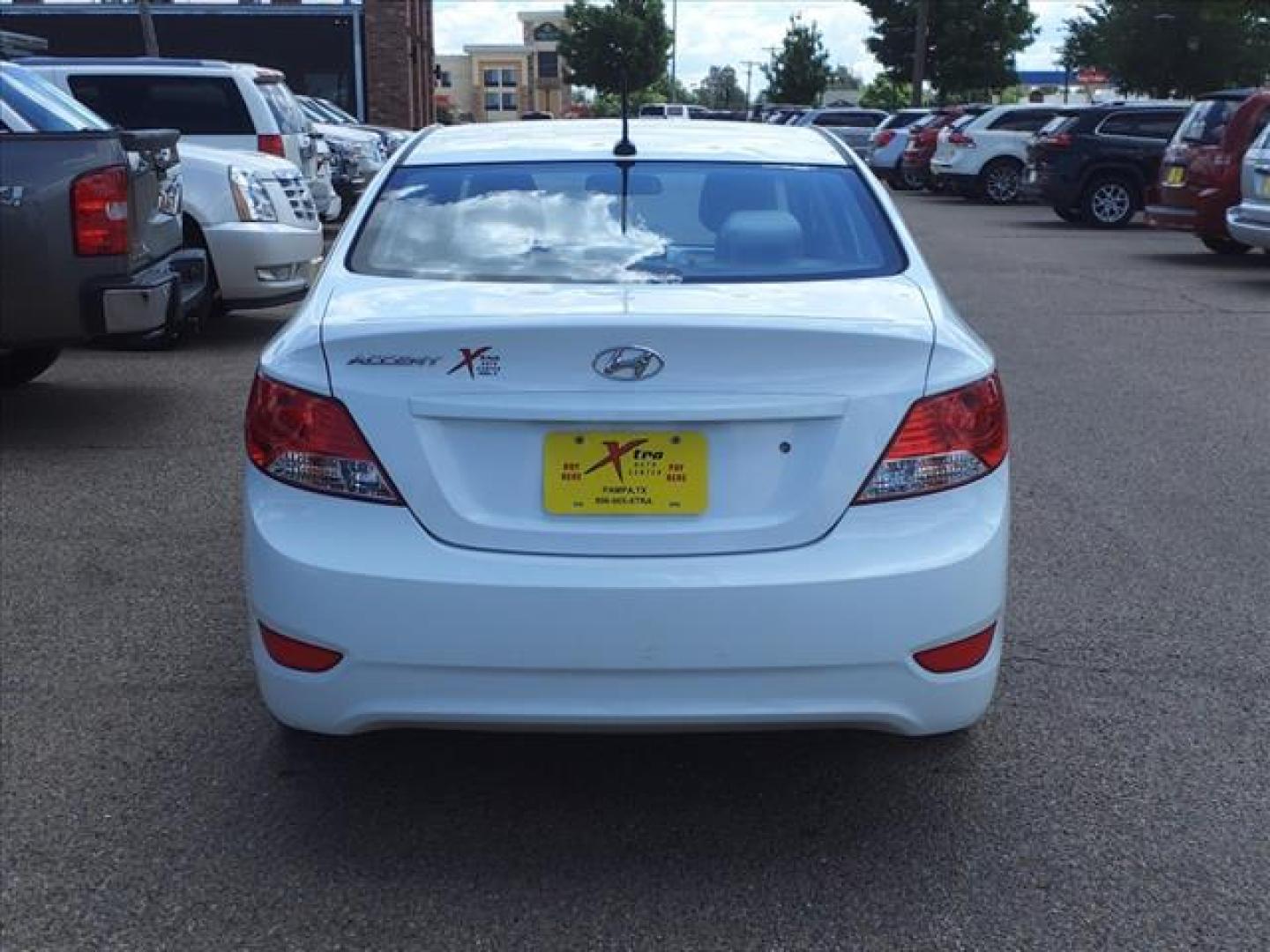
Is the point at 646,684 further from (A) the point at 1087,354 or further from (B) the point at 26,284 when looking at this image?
(A) the point at 1087,354

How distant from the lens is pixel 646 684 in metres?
3.11

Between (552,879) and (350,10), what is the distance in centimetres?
4017

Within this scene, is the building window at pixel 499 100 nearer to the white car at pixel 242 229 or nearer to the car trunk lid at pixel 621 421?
the white car at pixel 242 229

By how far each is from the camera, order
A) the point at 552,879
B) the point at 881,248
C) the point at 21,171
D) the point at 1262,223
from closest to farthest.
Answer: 1. the point at 552,879
2. the point at 881,248
3. the point at 21,171
4. the point at 1262,223

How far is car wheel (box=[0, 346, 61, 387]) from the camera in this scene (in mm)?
8492

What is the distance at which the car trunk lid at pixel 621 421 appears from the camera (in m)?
3.10

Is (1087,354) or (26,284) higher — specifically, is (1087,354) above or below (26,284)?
below

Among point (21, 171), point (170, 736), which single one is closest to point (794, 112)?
point (21, 171)

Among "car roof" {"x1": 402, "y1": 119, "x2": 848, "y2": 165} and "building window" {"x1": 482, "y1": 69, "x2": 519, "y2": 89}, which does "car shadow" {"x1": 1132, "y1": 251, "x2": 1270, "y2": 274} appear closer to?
"car roof" {"x1": 402, "y1": 119, "x2": 848, "y2": 165}

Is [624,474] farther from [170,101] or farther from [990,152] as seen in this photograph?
[990,152]

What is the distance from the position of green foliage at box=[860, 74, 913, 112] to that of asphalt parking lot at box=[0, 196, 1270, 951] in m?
67.2

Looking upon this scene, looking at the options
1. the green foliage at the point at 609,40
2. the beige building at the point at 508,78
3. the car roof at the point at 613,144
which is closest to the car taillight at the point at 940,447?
the car roof at the point at 613,144

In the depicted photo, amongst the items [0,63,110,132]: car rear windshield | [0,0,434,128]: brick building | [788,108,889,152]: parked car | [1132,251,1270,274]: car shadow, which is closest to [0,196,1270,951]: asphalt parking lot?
[0,63,110,132]: car rear windshield

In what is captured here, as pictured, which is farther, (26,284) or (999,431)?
(26,284)
